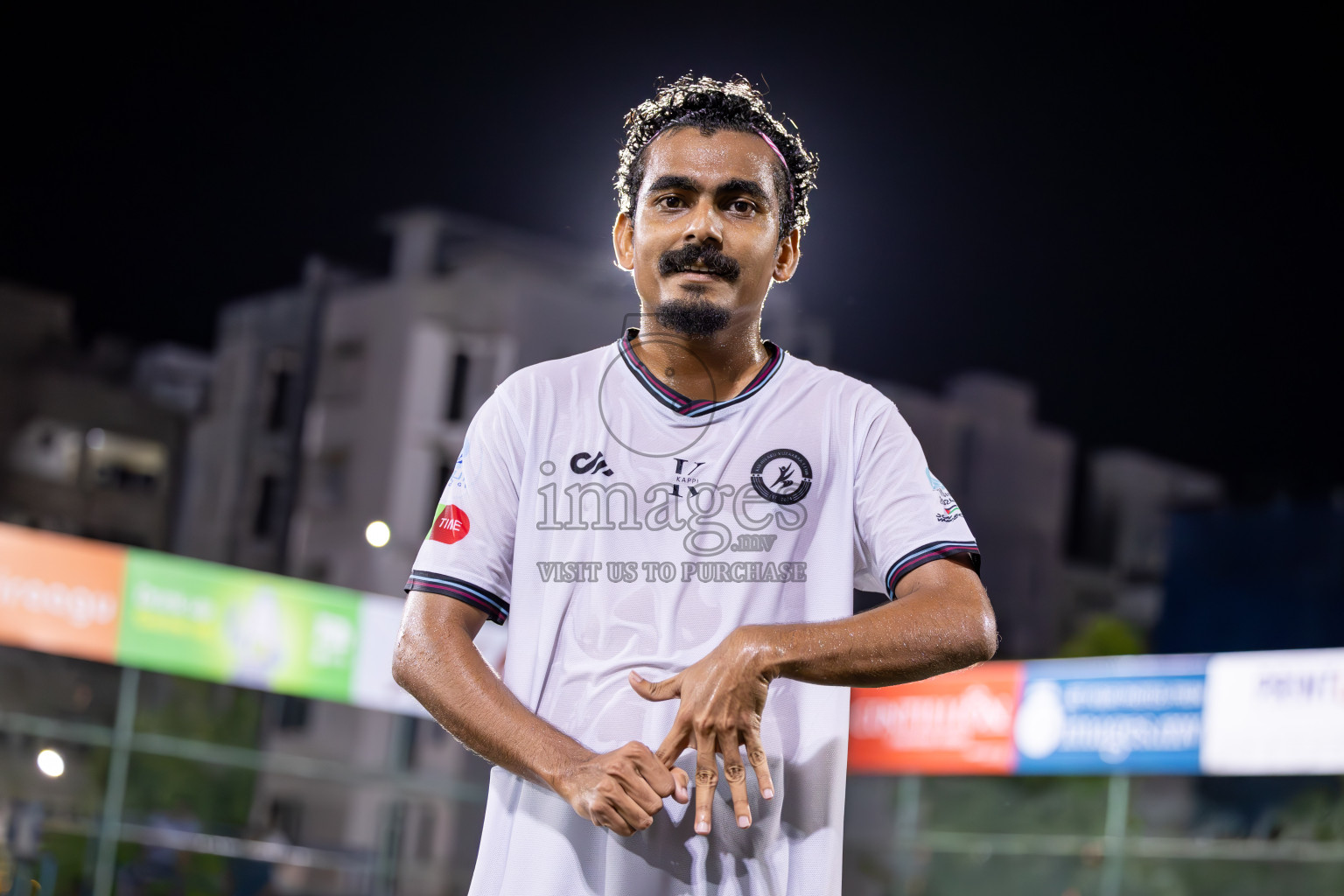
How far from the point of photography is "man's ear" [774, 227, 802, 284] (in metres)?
1.51

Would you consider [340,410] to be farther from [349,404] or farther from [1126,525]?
[1126,525]

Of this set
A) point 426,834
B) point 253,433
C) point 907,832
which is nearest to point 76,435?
point 253,433

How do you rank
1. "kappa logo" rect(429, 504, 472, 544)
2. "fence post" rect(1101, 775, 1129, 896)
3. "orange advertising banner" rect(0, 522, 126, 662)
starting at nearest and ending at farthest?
"kappa logo" rect(429, 504, 472, 544), "orange advertising banner" rect(0, 522, 126, 662), "fence post" rect(1101, 775, 1129, 896)

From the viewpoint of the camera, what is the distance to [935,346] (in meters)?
15.7

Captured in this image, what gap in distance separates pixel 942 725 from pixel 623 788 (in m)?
9.92

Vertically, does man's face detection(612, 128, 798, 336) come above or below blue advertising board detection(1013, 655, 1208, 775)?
above

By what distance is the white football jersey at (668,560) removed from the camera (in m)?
1.31

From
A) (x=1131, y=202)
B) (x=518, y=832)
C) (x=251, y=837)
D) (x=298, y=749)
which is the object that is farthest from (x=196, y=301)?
(x=518, y=832)

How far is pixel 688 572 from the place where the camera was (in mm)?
1367

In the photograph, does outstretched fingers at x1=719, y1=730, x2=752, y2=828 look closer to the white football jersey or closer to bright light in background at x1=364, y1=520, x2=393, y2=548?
the white football jersey

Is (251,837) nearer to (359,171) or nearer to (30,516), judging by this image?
(30,516)

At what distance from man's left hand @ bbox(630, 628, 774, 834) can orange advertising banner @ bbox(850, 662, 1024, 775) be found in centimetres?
865

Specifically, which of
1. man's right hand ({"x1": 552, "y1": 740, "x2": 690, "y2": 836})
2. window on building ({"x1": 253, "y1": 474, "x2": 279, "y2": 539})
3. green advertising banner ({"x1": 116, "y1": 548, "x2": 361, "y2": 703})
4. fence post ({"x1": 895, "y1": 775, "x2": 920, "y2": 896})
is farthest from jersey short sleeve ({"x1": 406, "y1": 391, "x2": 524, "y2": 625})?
window on building ({"x1": 253, "y1": 474, "x2": 279, "y2": 539})

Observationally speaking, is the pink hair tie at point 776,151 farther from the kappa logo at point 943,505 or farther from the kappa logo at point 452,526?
the kappa logo at point 452,526
